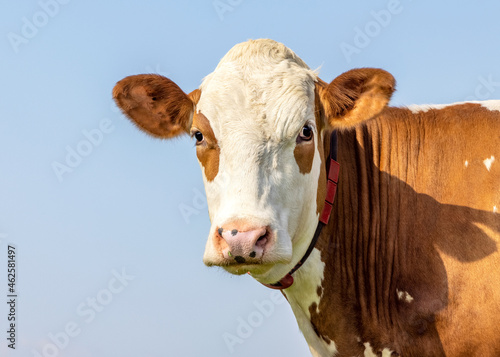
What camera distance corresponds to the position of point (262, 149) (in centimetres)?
478

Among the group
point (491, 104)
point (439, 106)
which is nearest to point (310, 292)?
point (439, 106)

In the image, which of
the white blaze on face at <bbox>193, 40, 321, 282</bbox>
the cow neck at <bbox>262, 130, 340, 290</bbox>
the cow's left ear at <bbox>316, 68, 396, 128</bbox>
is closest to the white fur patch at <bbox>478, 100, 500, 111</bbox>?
the cow's left ear at <bbox>316, 68, 396, 128</bbox>

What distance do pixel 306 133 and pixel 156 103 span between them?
64.5 inches

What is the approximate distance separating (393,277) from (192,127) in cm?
228

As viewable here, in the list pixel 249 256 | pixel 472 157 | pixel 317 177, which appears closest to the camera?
pixel 249 256

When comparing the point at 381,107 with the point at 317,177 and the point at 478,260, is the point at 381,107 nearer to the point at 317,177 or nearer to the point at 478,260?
the point at 317,177

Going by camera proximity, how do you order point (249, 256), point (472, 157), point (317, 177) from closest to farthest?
point (249, 256) → point (317, 177) → point (472, 157)

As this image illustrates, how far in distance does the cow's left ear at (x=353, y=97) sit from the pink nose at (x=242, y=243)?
1544 mm

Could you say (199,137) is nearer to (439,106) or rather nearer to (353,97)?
(353,97)

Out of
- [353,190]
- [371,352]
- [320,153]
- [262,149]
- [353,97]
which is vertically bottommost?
[371,352]

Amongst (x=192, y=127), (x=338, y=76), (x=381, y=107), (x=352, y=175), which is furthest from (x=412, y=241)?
(x=192, y=127)

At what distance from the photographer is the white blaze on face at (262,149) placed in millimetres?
4570

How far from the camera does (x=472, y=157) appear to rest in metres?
5.57

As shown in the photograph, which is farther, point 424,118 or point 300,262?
point 424,118
